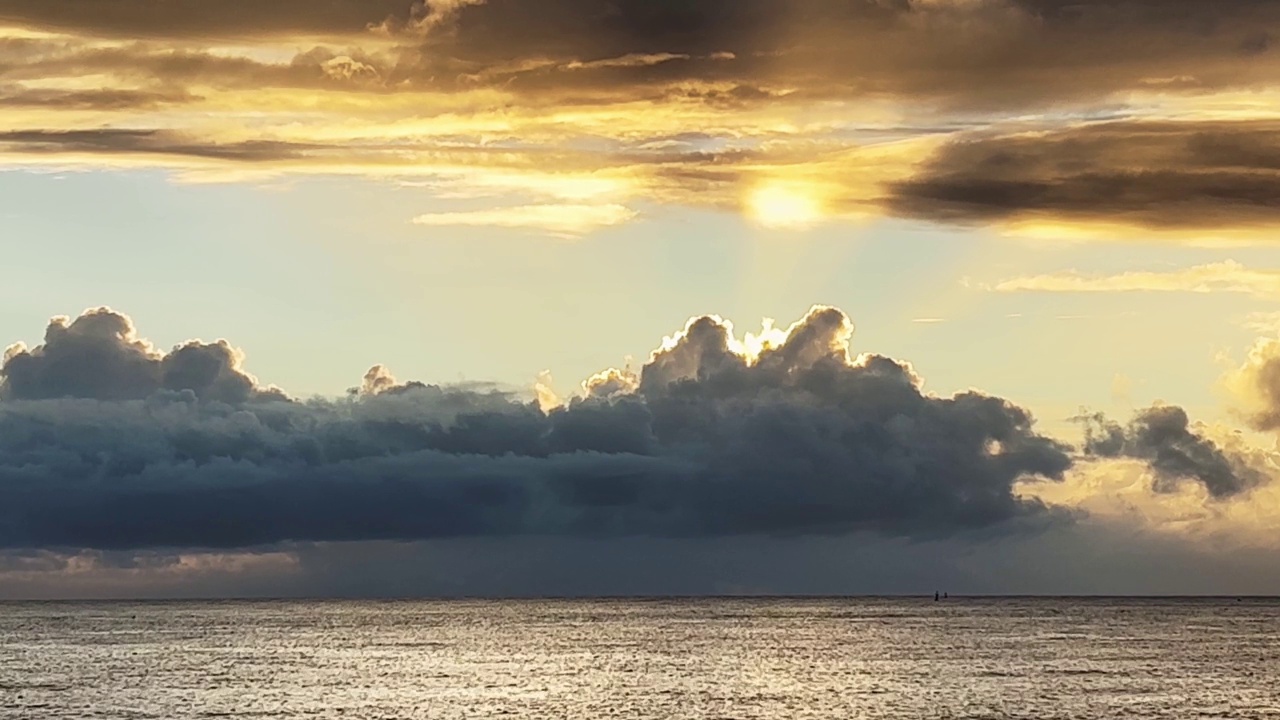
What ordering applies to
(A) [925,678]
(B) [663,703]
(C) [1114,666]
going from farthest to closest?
(C) [1114,666]
(A) [925,678]
(B) [663,703]

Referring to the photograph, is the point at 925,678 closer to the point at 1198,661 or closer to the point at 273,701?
the point at 1198,661

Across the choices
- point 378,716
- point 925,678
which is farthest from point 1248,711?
point 378,716

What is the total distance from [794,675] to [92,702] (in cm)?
6764

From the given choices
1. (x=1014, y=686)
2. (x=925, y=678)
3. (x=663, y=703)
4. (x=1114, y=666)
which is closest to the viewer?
(x=663, y=703)

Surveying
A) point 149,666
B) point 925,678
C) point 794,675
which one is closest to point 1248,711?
point 925,678

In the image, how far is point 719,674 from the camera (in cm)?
17550

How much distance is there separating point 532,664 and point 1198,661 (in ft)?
243

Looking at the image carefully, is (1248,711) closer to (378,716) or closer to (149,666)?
(378,716)

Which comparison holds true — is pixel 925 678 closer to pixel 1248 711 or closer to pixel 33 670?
pixel 1248 711

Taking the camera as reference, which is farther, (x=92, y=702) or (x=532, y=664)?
(x=532, y=664)

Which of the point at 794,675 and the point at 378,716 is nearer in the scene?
the point at 378,716

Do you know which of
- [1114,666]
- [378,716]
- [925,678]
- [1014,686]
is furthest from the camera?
[1114,666]

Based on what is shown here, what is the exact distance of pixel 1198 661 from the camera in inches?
7726

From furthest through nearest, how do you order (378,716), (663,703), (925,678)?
1. (925,678)
2. (663,703)
3. (378,716)
